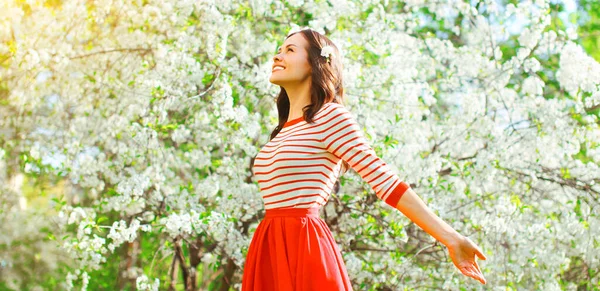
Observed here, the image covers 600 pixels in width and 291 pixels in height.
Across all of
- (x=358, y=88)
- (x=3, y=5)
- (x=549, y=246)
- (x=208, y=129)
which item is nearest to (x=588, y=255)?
(x=549, y=246)

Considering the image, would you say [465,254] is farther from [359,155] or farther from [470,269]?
[359,155]

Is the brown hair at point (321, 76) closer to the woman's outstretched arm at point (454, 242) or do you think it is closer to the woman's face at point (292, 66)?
the woman's face at point (292, 66)

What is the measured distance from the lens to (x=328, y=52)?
2.43 meters

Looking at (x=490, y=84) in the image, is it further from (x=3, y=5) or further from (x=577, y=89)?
(x=3, y=5)

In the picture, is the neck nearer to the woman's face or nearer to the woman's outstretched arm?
the woman's face

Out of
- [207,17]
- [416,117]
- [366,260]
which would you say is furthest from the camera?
[416,117]

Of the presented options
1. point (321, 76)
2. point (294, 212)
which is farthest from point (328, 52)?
point (294, 212)

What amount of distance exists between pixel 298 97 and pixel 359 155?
397mm

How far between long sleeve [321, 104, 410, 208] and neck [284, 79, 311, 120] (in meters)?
0.19

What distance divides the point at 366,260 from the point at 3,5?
290 cm

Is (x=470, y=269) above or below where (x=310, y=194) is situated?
below

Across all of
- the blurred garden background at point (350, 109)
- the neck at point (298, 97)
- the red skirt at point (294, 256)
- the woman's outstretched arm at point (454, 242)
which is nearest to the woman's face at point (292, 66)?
the neck at point (298, 97)

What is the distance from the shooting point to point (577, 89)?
5.16 m

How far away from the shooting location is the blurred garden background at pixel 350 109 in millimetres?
4457
